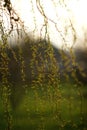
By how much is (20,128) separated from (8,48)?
6.73 m

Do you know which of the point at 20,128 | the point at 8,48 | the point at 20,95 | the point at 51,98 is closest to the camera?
the point at 8,48

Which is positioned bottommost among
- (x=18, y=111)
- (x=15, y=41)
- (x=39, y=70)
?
(x=18, y=111)

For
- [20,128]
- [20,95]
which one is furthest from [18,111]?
[20,128]

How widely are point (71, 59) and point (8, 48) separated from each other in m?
0.47

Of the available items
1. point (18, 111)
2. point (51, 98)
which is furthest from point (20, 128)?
point (51, 98)

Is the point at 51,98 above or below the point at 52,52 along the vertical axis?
below

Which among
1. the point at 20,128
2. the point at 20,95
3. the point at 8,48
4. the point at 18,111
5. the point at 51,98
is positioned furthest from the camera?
the point at 18,111

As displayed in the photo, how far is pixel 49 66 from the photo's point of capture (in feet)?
10.7

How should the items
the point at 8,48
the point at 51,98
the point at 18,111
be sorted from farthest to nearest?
the point at 18,111 < the point at 51,98 < the point at 8,48

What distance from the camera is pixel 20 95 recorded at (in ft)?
35.3

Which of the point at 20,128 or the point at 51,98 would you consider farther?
the point at 20,128

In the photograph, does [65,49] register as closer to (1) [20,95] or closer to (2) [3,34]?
(2) [3,34]

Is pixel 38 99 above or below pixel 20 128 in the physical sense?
above

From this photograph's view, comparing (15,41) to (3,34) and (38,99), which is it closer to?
(3,34)
